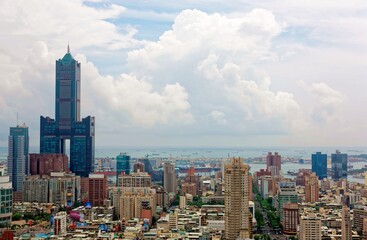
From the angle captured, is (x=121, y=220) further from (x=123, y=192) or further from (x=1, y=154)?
(x=1, y=154)

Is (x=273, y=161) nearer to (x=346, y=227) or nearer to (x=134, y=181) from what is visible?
(x=134, y=181)

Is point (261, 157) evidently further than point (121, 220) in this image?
Yes

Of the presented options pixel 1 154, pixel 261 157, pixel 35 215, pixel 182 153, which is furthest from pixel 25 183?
pixel 182 153

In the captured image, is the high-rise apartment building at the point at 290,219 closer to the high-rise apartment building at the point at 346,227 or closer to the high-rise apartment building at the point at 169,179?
the high-rise apartment building at the point at 346,227

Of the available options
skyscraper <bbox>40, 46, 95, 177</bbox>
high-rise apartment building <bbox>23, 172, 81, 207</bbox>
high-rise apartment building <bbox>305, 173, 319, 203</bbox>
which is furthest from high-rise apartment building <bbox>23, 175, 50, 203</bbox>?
high-rise apartment building <bbox>305, 173, 319, 203</bbox>

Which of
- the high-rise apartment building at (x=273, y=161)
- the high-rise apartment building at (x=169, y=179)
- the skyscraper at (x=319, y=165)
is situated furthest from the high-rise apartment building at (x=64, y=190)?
the skyscraper at (x=319, y=165)

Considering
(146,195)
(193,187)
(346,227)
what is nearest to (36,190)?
(146,195)
